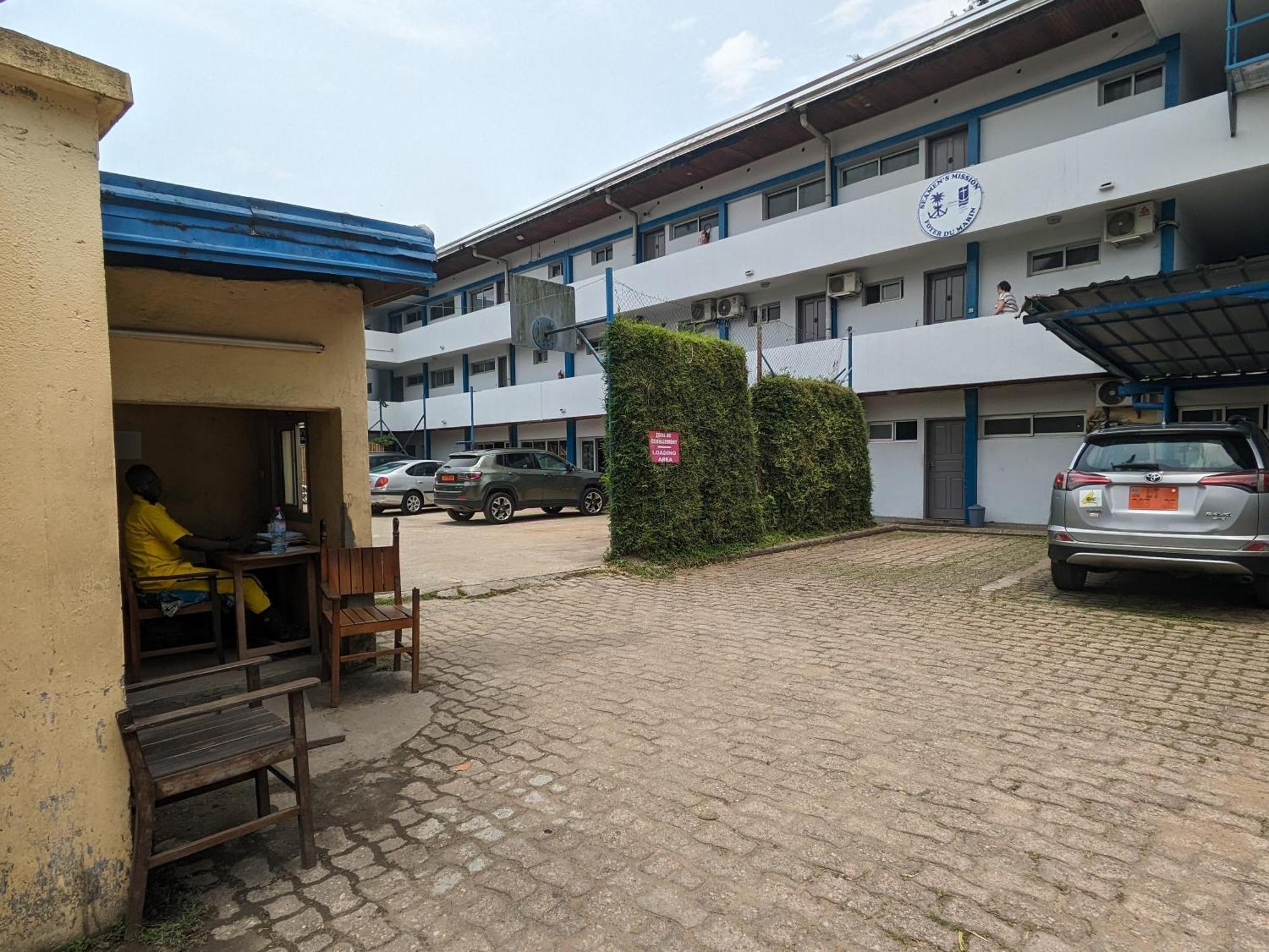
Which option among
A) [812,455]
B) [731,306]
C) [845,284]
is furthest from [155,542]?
[731,306]

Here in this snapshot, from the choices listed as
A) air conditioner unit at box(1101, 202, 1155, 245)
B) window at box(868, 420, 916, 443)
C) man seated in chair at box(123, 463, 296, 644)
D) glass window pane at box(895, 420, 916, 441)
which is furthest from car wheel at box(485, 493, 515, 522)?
air conditioner unit at box(1101, 202, 1155, 245)

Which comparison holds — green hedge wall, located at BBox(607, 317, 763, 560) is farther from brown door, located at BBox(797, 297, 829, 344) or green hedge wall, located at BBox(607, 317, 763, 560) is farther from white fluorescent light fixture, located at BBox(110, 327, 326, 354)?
brown door, located at BBox(797, 297, 829, 344)

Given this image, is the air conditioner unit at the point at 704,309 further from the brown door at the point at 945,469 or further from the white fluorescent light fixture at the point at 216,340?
the white fluorescent light fixture at the point at 216,340

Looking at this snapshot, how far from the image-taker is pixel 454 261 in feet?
92.7

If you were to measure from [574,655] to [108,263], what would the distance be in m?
3.78

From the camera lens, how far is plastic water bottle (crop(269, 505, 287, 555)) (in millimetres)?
5062

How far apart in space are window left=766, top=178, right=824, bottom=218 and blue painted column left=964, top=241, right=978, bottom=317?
14.1 ft

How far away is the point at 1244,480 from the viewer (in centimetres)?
586

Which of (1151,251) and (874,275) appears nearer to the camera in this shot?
(1151,251)

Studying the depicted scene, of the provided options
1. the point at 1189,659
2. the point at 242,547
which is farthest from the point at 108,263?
the point at 1189,659

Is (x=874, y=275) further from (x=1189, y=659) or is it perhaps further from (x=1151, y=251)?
(x=1189, y=659)

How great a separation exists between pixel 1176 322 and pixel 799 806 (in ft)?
29.0

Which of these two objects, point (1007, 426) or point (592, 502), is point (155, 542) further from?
point (1007, 426)

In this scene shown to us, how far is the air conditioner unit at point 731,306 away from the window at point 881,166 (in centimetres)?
375
